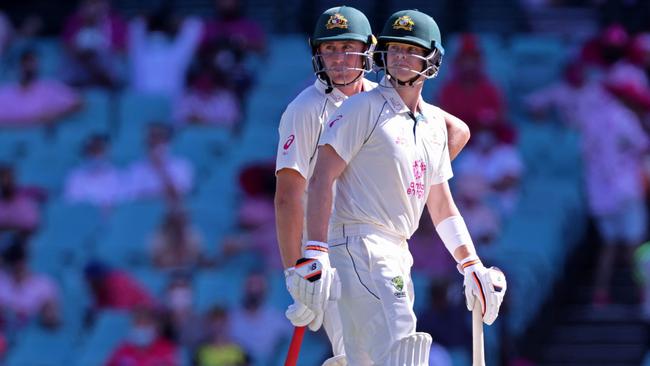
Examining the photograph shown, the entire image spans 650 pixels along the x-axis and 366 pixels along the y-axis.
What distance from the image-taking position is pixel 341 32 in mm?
6965

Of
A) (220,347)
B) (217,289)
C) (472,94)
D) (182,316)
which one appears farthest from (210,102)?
(220,347)

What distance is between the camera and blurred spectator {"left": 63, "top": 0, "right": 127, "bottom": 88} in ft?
48.7

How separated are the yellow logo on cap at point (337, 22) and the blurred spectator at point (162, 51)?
7.29 meters

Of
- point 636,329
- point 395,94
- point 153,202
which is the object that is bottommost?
point 636,329

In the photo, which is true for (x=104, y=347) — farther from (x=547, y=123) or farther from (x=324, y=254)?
(x=324, y=254)

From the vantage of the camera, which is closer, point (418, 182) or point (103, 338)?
point (418, 182)

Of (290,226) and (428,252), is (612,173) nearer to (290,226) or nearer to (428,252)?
(428,252)

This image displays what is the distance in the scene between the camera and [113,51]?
1494 cm

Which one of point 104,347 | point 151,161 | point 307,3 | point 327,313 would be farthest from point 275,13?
point 327,313

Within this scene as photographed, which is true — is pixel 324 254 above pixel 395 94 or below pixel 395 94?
below

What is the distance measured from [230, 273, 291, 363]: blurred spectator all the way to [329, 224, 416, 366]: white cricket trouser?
15.6ft

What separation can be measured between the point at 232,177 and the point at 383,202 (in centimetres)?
643

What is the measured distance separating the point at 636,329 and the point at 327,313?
512 cm

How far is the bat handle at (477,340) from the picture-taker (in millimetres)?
6656
